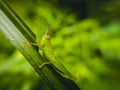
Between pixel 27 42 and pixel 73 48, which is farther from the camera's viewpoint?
pixel 73 48

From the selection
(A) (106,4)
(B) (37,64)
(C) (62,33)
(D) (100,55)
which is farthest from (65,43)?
(B) (37,64)

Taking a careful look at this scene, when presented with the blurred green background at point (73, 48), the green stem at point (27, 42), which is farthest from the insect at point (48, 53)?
the blurred green background at point (73, 48)

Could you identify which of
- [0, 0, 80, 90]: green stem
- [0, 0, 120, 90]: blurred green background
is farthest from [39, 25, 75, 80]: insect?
[0, 0, 120, 90]: blurred green background

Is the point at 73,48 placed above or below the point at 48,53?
below

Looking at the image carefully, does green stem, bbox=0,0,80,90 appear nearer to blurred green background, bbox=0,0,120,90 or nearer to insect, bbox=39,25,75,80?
insect, bbox=39,25,75,80

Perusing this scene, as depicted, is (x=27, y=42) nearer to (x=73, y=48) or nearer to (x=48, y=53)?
(x=48, y=53)

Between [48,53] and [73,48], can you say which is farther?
[73,48]

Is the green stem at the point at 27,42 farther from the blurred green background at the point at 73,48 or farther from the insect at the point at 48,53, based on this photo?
the blurred green background at the point at 73,48

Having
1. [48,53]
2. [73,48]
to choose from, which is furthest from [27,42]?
[73,48]
